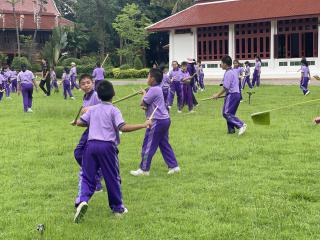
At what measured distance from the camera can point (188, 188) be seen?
23.4ft

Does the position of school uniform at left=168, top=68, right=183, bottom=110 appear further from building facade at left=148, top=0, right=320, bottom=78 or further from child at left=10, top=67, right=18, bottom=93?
building facade at left=148, top=0, right=320, bottom=78

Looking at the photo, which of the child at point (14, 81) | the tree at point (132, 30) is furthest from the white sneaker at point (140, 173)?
the tree at point (132, 30)

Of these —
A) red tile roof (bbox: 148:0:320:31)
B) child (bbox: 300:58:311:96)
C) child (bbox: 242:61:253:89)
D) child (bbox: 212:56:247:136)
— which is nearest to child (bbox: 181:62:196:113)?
child (bbox: 212:56:247:136)

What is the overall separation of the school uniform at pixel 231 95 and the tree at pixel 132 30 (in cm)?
3482

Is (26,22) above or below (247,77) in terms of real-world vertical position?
above

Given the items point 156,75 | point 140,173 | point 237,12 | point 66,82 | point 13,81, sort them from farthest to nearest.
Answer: point 237,12 < point 13,81 < point 66,82 < point 140,173 < point 156,75

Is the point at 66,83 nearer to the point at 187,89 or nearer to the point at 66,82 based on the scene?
the point at 66,82

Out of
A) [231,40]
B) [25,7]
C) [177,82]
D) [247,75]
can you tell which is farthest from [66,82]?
[25,7]

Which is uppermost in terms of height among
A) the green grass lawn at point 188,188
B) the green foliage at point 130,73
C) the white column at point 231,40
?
the white column at point 231,40

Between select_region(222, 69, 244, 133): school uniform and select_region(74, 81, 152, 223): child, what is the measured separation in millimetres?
5832

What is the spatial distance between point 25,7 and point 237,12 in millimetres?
25162

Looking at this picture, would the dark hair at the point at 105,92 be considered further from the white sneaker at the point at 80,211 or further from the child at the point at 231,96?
the child at the point at 231,96

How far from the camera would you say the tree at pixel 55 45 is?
1740 inches

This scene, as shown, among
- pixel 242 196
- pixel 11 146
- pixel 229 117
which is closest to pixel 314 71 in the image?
pixel 229 117
